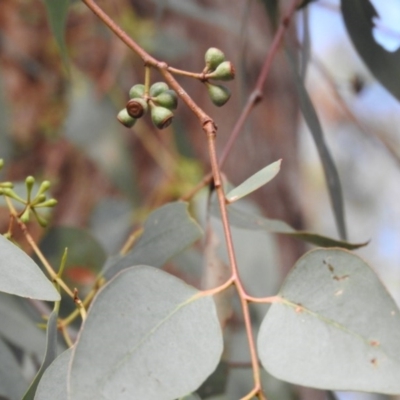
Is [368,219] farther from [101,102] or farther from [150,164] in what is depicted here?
[101,102]

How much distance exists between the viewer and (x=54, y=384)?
1.55ft

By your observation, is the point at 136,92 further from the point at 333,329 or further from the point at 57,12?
the point at 57,12

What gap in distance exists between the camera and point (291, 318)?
49 centimetres

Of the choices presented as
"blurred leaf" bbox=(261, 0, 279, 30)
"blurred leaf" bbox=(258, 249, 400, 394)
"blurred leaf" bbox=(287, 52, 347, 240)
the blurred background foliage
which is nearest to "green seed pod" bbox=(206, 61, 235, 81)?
"blurred leaf" bbox=(258, 249, 400, 394)

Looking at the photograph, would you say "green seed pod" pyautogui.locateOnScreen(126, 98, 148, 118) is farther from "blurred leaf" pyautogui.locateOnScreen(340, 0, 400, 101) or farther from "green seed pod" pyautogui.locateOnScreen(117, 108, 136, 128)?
"blurred leaf" pyautogui.locateOnScreen(340, 0, 400, 101)

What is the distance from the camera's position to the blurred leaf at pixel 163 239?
0.70 metres

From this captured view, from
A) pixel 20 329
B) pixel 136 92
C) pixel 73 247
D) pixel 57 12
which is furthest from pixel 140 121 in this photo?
pixel 136 92

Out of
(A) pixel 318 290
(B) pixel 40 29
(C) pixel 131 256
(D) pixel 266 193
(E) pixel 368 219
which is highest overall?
(A) pixel 318 290

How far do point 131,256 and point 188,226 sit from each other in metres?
0.06

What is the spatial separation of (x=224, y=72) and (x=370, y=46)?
0.38m

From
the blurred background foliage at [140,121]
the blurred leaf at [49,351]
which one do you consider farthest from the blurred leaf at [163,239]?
the blurred background foliage at [140,121]

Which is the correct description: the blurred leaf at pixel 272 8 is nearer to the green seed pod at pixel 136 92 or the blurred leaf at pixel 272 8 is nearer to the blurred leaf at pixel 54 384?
the green seed pod at pixel 136 92

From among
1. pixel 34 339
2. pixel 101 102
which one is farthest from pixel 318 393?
pixel 34 339

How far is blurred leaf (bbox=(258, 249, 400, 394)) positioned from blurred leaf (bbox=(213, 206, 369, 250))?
127 mm
